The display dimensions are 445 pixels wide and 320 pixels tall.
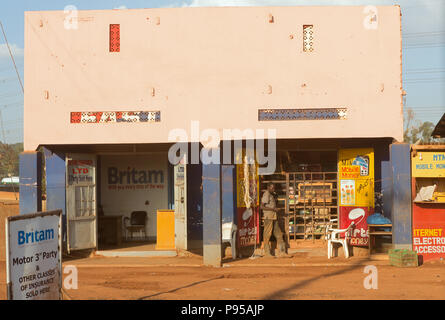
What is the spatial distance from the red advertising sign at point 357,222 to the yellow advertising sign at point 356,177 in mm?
143

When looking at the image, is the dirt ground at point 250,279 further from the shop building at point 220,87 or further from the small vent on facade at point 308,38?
the small vent on facade at point 308,38

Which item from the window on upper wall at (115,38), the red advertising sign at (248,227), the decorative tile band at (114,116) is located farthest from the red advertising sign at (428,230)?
the window on upper wall at (115,38)

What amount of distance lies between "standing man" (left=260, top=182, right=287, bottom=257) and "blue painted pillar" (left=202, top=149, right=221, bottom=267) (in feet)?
5.61

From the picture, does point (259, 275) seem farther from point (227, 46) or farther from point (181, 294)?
point (227, 46)

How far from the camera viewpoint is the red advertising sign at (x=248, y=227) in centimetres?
1872

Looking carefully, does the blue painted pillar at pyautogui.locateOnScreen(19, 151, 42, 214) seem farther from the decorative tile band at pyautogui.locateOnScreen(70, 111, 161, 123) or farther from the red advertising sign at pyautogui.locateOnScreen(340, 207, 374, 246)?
the red advertising sign at pyautogui.locateOnScreen(340, 207, 374, 246)

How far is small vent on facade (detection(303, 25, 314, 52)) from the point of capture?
693 inches

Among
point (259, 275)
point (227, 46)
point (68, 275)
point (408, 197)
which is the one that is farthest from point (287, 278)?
point (227, 46)

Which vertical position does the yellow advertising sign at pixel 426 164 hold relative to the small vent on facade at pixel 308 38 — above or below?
below

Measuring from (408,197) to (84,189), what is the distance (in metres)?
9.37

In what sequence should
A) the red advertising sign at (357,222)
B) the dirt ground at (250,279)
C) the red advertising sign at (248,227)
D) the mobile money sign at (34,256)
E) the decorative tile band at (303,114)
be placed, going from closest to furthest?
the mobile money sign at (34,256)
the dirt ground at (250,279)
the decorative tile band at (303,114)
the red advertising sign at (357,222)
the red advertising sign at (248,227)

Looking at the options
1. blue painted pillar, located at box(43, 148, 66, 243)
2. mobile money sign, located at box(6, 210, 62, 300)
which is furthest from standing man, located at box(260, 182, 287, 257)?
mobile money sign, located at box(6, 210, 62, 300)

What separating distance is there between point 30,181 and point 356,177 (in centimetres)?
917

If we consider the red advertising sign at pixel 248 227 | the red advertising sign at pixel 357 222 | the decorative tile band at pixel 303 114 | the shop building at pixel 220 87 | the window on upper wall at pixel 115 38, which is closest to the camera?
the shop building at pixel 220 87
